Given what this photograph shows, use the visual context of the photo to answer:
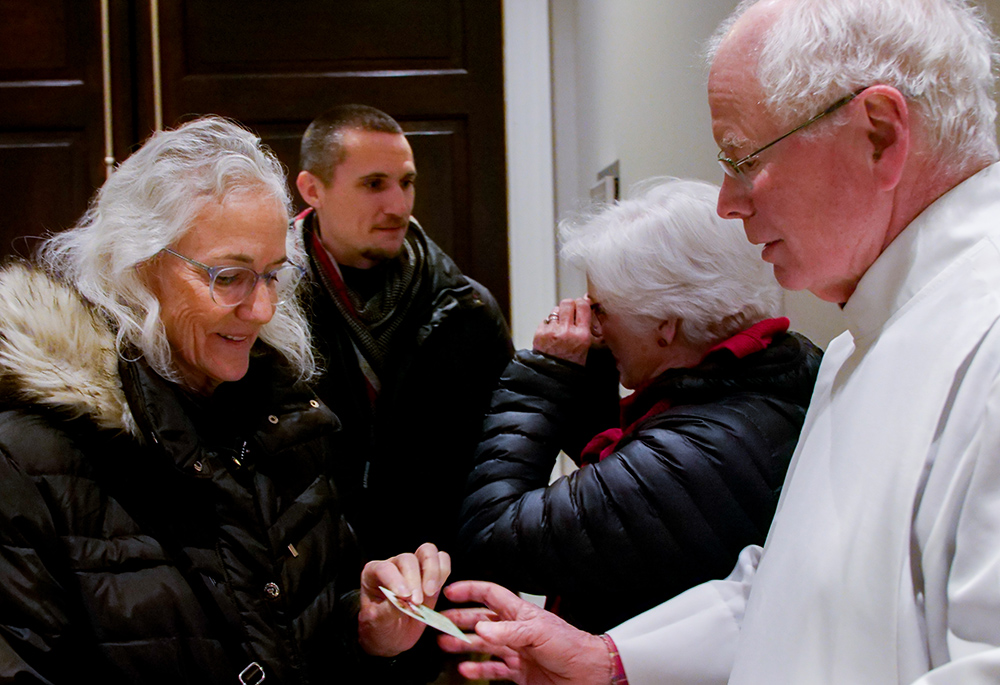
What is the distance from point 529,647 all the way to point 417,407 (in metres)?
1.17

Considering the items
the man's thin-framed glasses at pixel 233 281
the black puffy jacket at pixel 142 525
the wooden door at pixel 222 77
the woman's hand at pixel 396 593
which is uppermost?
the wooden door at pixel 222 77

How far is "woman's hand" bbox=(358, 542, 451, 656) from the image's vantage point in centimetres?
133

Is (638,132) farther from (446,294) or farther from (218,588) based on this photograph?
(218,588)

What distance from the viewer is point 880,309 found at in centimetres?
94

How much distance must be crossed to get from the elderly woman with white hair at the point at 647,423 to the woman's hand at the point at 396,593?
0.17 m

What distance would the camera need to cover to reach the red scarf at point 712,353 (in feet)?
4.94

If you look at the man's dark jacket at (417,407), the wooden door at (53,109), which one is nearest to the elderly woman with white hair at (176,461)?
the man's dark jacket at (417,407)

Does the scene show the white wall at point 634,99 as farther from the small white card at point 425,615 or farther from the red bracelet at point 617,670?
the small white card at point 425,615

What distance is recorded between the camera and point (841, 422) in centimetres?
94

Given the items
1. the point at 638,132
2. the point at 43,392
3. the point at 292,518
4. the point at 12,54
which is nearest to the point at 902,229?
the point at 292,518

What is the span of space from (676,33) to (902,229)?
1547 mm

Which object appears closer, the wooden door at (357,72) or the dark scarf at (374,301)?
the dark scarf at (374,301)

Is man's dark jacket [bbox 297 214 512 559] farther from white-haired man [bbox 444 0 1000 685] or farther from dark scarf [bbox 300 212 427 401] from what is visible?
white-haired man [bbox 444 0 1000 685]

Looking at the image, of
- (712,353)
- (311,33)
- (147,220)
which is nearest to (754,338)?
(712,353)
